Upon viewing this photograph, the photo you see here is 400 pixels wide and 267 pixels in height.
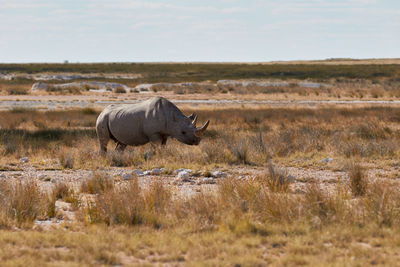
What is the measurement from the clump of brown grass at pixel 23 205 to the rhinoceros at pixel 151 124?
6.37 m

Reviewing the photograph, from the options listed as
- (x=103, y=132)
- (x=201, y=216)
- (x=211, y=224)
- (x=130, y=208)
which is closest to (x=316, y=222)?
(x=211, y=224)

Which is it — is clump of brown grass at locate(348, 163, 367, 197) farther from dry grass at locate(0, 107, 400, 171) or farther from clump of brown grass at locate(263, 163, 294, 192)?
dry grass at locate(0, 107, 400, 171)

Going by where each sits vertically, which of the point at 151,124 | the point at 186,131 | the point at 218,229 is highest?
the point at 151,124

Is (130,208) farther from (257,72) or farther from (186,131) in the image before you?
(257,72)

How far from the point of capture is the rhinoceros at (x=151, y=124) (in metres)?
16.6

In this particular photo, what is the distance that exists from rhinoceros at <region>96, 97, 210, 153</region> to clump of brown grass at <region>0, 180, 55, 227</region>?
6366 mm

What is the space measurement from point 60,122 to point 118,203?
19777mm

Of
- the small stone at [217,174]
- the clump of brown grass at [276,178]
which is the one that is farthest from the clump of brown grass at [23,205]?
the small stone at [217,174]

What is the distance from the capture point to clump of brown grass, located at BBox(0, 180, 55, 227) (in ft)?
30.1

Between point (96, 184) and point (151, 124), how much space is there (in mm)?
5077

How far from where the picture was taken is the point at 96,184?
38.4 ft

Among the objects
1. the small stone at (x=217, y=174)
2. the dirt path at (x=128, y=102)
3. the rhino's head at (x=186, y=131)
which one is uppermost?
the rhino's head at (x=186, y=131)

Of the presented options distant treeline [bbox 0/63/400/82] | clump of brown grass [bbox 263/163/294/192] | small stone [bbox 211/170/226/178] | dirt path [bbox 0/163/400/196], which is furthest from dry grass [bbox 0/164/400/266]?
distant treeline [bbox 0/63/400/82]

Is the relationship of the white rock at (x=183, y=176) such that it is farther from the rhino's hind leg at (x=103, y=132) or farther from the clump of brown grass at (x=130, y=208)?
the rhino's hind leg at (x=103, y=132)
